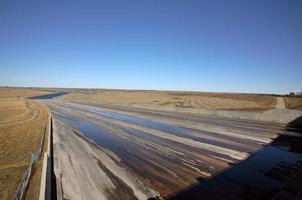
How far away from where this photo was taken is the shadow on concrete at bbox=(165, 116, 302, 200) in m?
6.57

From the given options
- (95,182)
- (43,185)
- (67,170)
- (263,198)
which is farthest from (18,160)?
(263,198)

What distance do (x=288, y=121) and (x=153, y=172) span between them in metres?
25.6

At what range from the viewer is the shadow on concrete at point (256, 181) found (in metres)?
6.57

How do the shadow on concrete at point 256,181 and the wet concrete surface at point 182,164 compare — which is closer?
the shadow on concrete at point 256,181

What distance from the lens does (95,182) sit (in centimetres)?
745

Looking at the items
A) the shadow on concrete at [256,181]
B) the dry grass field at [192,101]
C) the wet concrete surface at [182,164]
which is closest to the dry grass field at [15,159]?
the wet concrete surface at [182,164]

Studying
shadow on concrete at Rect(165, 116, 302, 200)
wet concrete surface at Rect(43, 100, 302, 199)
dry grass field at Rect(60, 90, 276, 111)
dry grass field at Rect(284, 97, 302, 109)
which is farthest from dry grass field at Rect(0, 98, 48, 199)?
dry grass field at Rect(284, 97, 302, 109)

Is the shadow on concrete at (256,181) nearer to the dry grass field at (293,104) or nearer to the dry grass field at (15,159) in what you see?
the dry grass field at (15,159)

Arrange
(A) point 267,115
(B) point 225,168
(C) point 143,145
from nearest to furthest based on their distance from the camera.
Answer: (B) point 225,168
(C) point 143,145
(A) point 267,115

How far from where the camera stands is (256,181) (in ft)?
25.9

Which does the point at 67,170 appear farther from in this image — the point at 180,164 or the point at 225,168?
the point at 225,168

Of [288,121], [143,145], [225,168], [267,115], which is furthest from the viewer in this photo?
[267,115]

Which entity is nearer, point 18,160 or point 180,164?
point 180,164

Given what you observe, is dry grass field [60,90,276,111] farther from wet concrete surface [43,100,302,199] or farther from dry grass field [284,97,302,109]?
wet concrete surface [43,100,302,199]
